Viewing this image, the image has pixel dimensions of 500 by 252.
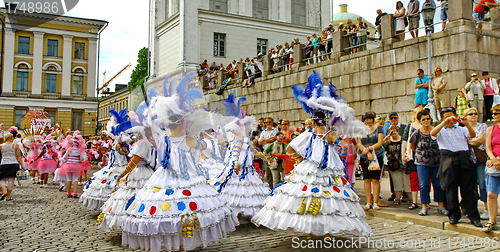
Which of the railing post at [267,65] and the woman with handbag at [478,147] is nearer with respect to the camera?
the woman with handbag at [478,147]

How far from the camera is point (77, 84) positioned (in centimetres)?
5109

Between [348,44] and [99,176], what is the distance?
1122 cm

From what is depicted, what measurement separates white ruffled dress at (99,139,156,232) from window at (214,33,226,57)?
79.8 ft

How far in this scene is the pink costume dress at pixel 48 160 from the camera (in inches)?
558

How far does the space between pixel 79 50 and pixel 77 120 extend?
9184 millimetres

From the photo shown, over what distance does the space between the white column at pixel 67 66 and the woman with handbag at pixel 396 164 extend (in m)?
49.1

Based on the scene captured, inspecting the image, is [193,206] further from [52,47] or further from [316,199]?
[52,47]

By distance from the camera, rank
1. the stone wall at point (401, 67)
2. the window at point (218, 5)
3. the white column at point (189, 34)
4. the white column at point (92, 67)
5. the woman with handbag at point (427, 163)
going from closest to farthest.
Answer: the woman with handbag at point (427, 163)
the stone wall at point (401, 67)
the white column at point (189, 34)
the window at point (218, 5)
the white column at point (92, 67)

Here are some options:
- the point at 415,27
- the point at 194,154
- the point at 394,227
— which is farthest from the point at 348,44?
the point at 194,154

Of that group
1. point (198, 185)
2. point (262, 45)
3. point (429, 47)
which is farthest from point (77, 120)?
point (198, 185)

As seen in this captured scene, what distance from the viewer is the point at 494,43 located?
11578 mm

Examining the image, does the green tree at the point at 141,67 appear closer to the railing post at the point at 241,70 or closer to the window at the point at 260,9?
the window at the point at 260,9

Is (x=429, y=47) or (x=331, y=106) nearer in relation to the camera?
(x=331, y=106)

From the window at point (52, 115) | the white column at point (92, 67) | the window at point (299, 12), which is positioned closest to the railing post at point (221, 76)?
the window at point (299, 12)
